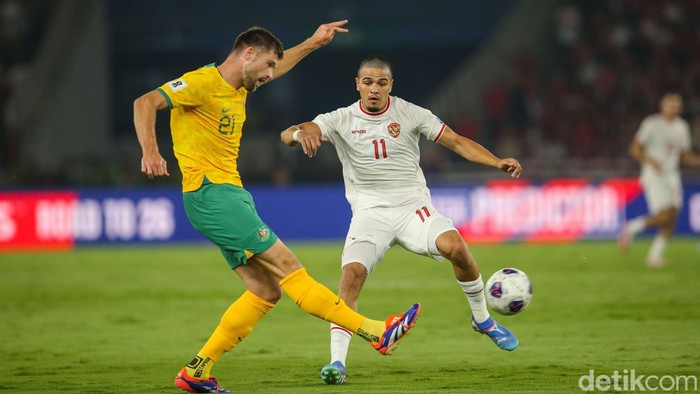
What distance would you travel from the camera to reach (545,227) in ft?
69.1

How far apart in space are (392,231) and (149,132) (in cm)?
218

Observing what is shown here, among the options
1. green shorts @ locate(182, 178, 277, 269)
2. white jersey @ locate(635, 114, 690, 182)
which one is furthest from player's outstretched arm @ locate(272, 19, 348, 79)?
white jersey @ locate(635, 114, 690, 182)

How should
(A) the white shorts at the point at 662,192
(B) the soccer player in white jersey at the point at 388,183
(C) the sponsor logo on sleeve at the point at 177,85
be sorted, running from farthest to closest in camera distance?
1. (A) the white shorts at the point at 662,192
2. (B) the soccer player in white jersey at the point at 388,183
3. (C) the sponsor logo on sleeve at the point at 177,85

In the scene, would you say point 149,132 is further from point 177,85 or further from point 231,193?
point 231,193

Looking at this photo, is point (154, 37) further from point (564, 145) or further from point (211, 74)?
point (211, 74)

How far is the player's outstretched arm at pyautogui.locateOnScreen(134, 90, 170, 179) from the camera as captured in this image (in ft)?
20.4

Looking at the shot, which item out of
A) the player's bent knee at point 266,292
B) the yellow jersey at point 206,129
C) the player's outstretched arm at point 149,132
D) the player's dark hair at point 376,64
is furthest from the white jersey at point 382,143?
the player's outstretched arm at point 149,132

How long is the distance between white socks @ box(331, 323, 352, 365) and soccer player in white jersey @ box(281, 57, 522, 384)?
0.20 metres

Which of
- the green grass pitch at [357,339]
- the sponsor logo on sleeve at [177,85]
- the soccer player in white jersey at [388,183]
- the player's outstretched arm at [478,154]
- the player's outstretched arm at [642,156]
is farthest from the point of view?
the player's outstretched arm at [642,156]

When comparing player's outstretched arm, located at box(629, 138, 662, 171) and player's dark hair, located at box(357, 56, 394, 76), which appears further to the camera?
player's outstretched arm, located at box(629, 138, 662, 171)

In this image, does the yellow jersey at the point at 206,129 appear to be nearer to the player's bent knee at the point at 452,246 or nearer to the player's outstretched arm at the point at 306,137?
the player's outstretched arm at the point at 306,137

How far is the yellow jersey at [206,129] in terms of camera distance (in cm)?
682

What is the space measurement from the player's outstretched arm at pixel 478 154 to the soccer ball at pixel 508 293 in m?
0.81
